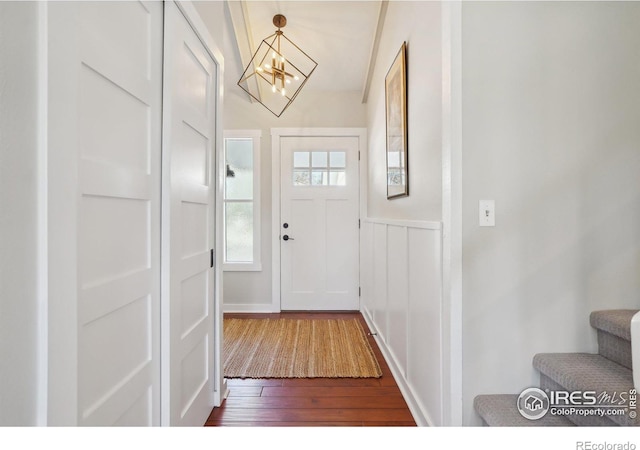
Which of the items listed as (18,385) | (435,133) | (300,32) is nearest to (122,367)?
(18,385)

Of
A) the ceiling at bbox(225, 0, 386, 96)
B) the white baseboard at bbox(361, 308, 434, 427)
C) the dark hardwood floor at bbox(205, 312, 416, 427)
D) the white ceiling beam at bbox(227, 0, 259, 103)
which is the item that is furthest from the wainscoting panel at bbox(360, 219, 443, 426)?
the white ceiling beam at bbox(227, 0, 259, 103)

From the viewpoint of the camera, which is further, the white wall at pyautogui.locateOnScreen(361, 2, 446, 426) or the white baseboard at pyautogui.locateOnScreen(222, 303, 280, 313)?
the white baseboard at pyautogui.locateOnScreen(222, 303, 280, 313)

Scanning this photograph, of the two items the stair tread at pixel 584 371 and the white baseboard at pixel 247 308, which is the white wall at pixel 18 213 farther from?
the white baseboard at pixel 247 308

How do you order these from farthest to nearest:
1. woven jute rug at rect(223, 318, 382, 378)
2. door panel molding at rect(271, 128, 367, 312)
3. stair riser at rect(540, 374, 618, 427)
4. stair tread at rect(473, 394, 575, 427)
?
door panel molding at rect(271, 128, 367, 312), woven jute rug at rect(223, 318, 382, 378), stair tread at rect(473, 394, 575, 427), stair riser at rect(540, 374, 618, 427)

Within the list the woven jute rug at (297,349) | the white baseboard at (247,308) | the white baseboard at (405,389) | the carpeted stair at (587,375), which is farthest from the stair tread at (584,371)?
the white baseboard at (247,308)

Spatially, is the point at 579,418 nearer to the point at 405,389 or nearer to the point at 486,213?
the point at 486,213

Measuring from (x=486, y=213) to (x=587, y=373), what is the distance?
67 cm

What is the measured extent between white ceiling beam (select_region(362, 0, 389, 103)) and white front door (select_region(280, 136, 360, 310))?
0.50m

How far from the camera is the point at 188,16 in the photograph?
137 centimetres

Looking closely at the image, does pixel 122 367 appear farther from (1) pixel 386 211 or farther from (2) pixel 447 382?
(1) pixel 386 211

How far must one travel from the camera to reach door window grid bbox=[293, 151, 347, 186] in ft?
11.6

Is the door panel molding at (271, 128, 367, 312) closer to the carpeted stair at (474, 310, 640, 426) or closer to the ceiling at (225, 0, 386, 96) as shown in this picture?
the ceiling at (225, 0, 386, 96)

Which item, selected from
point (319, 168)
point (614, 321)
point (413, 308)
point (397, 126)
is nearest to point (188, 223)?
point (413, 308)

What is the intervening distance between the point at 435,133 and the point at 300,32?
1.92m
